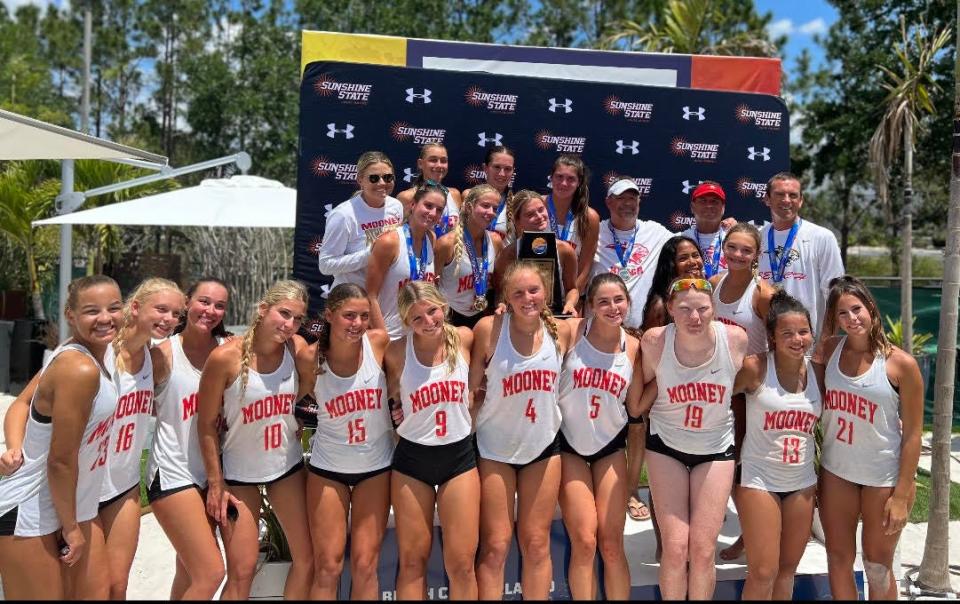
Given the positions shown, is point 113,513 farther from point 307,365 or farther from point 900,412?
point 900,412

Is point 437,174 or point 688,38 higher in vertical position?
point 688,38

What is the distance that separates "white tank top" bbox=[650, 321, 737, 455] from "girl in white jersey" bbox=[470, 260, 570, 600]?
1.82 ft

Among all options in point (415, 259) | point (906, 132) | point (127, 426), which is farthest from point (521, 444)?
point (906, 132)

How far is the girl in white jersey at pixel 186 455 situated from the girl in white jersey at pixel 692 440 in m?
2.17

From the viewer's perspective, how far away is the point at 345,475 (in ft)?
12.4

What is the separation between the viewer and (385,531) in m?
4.07

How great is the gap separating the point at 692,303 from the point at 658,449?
0.77m

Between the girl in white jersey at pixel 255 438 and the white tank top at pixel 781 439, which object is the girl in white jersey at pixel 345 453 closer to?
the girl in white jersey at pixel 255 438

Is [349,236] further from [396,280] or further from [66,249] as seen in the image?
[66,249]

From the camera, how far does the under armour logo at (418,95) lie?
600 centimetres

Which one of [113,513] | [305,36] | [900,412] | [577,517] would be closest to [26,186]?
[305,36]

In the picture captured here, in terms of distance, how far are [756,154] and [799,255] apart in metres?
2.11

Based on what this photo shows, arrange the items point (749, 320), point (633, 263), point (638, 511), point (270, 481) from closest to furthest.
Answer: point (270, 481) → point (749, 320) → point (633, 263) → point (638, 511)

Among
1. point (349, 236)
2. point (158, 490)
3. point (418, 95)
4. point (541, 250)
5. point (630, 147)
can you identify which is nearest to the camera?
point (158, 490)
